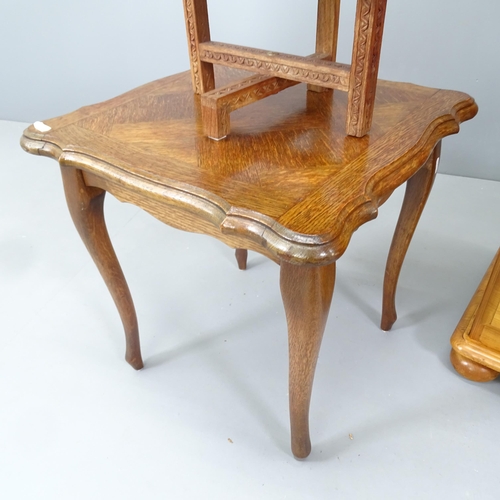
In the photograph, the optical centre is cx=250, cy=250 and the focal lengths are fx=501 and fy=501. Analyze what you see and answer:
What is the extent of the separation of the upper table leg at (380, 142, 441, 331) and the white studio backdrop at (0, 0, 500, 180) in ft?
2.85

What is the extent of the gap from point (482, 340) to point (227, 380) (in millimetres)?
615

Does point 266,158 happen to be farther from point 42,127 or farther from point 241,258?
point 241,258

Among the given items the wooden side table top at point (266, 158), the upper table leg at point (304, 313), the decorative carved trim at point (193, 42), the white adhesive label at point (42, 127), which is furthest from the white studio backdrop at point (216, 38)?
the upper table leg at point (304, 313)

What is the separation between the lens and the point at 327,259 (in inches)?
25.6

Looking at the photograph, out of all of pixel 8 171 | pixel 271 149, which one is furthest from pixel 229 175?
pixel 8 171

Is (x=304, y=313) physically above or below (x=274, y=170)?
below

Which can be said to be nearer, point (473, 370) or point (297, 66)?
point (297, 66)

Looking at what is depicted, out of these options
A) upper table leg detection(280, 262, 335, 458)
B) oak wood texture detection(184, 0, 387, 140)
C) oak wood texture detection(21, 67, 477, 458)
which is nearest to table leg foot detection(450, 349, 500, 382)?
oak wood texture detection(21, 67, 477, 458)

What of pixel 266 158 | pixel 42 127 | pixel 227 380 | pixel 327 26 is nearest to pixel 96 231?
pixel 42 127

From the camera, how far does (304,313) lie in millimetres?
773

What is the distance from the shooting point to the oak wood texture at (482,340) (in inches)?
43.4

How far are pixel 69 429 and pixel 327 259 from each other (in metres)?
0.82

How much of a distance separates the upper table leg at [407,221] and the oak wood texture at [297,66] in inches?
9.8

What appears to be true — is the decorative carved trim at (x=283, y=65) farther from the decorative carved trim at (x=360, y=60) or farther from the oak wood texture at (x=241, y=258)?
the oak wood texture at (x=241, y=258)
